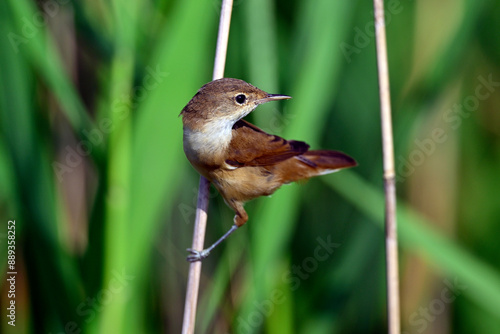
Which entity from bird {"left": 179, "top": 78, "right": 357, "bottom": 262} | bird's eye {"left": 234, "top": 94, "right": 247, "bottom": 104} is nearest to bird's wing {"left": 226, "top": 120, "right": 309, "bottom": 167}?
bird {"left": 179, "top": 78, "right": 357, "bottom": 262}

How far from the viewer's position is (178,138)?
5.65 ft

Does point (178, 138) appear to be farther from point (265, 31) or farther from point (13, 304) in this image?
point (13, 304)

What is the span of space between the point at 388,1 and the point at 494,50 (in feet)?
1.91

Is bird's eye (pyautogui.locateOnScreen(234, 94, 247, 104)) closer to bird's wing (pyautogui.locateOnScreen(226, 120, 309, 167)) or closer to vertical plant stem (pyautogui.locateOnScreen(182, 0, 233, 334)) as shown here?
vertical plant stem (pyautogui.locateOnScreen(182, 0, 233, 334))

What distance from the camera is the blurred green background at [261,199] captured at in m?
1.66

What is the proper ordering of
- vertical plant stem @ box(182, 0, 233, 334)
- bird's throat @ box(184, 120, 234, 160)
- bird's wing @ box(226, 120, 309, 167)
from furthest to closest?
bird's wing @ box(226, 120, 309, 167) → bird's throat @ box(184, 120, 234, 160) → vertical plant stem @ box(182, 0, 233, 334)

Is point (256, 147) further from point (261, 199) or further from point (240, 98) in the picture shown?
point (261, 199)

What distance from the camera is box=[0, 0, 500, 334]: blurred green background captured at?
5.43 feet

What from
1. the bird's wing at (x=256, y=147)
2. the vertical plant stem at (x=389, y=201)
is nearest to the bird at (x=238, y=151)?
the bird's wing at (x=256, y=147)

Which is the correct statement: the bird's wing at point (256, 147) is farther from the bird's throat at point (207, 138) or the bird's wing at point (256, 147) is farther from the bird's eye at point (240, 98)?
the bird's eye at point (240, 98)

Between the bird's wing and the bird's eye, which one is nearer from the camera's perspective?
the bird's eye

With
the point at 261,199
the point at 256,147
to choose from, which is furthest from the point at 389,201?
the point at 261,199

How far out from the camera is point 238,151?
185 centimetres

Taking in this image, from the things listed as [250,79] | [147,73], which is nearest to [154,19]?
[147,73]
